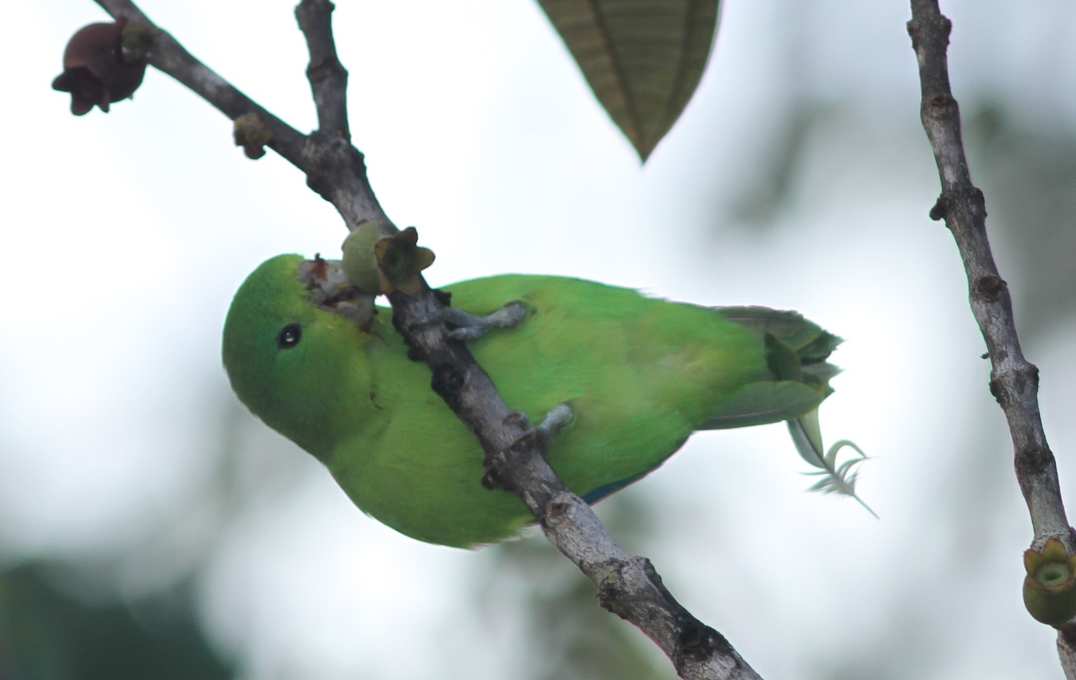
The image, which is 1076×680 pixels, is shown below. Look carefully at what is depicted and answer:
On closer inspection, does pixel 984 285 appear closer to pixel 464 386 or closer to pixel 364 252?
pixel 464 386

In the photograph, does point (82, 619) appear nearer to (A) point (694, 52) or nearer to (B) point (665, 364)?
(B) point (665, 364)

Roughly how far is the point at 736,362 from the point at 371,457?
2.99ft

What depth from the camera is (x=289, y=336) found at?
3.24 meters

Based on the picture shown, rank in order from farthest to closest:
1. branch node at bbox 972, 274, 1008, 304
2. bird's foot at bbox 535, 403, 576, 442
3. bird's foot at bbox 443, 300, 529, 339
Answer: bird's foot at bbox 443, 300, 529, 339 < bird's foot at bbox 535, 403, 576, 442 < branch node at bbox 972, 274, 1008, 304

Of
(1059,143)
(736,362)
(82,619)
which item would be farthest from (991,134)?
(82,619)

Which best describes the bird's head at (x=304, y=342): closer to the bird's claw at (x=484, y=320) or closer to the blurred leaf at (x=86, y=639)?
the bird's claw at (x=484, y=320)

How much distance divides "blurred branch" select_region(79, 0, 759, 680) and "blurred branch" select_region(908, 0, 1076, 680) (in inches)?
18.4

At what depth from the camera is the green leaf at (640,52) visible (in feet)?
4.83

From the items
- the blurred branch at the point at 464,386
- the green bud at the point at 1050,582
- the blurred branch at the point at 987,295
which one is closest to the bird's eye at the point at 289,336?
the blurred branch at the point at 464,386

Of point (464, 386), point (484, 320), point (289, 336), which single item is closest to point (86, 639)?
point (289, 336)

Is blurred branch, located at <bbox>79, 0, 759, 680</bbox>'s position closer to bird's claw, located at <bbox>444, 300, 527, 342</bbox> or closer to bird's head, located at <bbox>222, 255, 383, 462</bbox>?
bird's claw, located at <bbox>444, 300, 527, 342</bbox>

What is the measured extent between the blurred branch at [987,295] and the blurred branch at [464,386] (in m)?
0.47

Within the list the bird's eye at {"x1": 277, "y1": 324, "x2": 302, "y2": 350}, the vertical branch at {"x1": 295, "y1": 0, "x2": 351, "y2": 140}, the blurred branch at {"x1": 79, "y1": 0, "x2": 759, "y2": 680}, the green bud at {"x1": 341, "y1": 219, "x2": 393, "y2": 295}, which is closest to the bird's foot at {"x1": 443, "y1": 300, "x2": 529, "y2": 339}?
the bird's eye at {"x1": 277, "y1": 324, "x2": 302, "y2": 350}

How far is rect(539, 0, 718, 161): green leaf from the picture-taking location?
147 cm
